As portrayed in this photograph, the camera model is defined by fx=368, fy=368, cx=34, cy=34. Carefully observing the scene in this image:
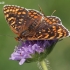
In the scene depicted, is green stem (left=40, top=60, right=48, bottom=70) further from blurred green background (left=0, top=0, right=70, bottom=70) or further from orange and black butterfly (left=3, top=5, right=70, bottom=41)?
blurred green background (left=0, top=0, right=70, bottom=70)

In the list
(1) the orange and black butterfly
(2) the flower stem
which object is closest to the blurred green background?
(1) the orange and black butterfly

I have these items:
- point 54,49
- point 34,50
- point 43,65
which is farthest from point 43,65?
point 54,49

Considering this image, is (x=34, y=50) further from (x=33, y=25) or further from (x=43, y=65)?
(x=33, y=25)

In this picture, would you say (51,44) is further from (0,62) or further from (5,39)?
(5,39)

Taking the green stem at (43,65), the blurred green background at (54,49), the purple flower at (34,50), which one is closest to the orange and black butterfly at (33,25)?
the purple flower at (34,50)

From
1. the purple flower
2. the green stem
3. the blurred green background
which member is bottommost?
the green stem
